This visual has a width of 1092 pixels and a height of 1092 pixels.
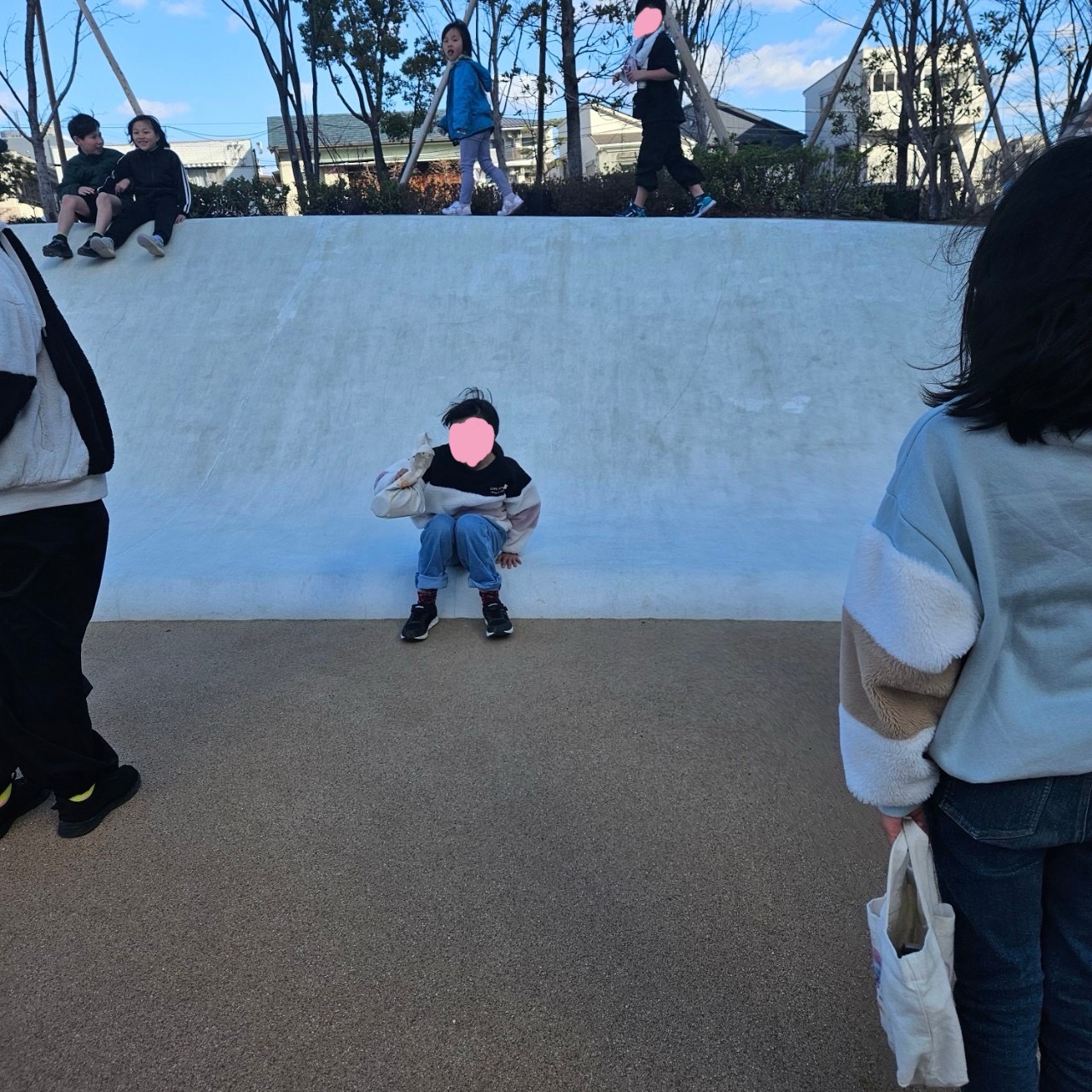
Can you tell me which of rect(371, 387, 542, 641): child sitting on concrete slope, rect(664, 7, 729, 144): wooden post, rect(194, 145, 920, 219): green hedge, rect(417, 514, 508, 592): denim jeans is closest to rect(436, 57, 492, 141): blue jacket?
rect(194, 145, 920, 219): green hedge

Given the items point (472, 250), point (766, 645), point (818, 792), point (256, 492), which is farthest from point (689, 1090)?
point (472, 250)

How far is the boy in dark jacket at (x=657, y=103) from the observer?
22.4 feet

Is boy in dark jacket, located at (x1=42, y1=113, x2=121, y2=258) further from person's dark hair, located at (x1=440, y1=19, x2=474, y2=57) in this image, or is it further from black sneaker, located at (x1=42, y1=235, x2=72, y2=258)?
person's dark hair, located at (x1=440, y1=19, x2=474, y2=57)

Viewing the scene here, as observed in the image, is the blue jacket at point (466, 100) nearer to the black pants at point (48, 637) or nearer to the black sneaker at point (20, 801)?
the black pants at point (48, 637)

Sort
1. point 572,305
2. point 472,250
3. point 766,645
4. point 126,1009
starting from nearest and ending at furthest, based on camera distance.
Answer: point 126,1009 < point 766,645 < point 572,305 < point 472,250

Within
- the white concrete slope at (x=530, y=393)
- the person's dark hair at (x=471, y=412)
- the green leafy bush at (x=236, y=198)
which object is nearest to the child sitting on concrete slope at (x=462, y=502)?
the person's dark hair at (x=471, y=412)

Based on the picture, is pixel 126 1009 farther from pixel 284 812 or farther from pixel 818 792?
pixel 818 792

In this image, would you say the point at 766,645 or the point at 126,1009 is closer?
the point at 126,1009

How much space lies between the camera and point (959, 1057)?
3.60ft

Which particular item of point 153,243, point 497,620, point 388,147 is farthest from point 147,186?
point 388,147

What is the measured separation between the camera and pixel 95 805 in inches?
92.6

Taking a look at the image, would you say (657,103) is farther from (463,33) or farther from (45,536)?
(45,536)

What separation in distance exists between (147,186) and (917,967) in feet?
24.8

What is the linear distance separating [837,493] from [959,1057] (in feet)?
13.1
